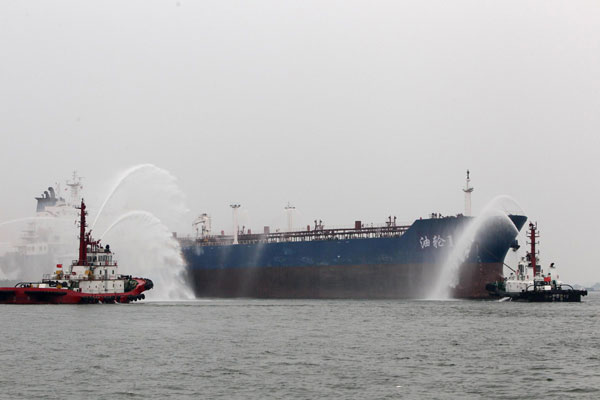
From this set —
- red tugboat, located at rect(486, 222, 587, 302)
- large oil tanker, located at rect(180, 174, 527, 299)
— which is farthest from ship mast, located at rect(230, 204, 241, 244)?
red tugboat, located at rect(486, 222, 587, 302)

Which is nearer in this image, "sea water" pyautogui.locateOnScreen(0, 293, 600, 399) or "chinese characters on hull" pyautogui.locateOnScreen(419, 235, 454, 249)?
"sea water" pyautogui.locateOnScreen(0, 293, 600, 399)

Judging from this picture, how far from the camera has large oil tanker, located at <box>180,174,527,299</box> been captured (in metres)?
60.1

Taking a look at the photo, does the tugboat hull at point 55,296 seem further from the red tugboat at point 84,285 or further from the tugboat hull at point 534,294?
the tugboat hull at point 534,294

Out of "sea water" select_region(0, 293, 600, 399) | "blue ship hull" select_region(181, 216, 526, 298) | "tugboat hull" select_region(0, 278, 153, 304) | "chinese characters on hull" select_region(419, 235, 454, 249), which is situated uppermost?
"chinese characters on hull" select_region(419, 235, 454, 249)

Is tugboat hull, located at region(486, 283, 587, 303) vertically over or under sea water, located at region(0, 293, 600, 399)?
over

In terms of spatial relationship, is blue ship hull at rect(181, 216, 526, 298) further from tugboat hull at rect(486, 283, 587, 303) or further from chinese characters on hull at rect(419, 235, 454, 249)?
tugboat hull at rect(486, 283, 587, 303)

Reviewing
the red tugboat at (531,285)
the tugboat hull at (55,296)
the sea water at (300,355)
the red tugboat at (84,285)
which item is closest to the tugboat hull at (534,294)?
the red tugboat at (531,285)

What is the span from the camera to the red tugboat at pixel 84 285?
53.8 metres

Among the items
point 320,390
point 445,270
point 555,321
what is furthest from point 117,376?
point 445,270

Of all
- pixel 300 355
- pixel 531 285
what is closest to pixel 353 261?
pixel 531 285

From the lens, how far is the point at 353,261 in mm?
65062

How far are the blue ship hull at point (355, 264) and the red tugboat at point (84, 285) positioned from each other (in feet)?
53.7

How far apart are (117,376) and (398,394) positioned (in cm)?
869

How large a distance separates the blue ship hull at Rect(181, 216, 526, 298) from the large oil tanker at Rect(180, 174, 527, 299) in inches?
2.9
